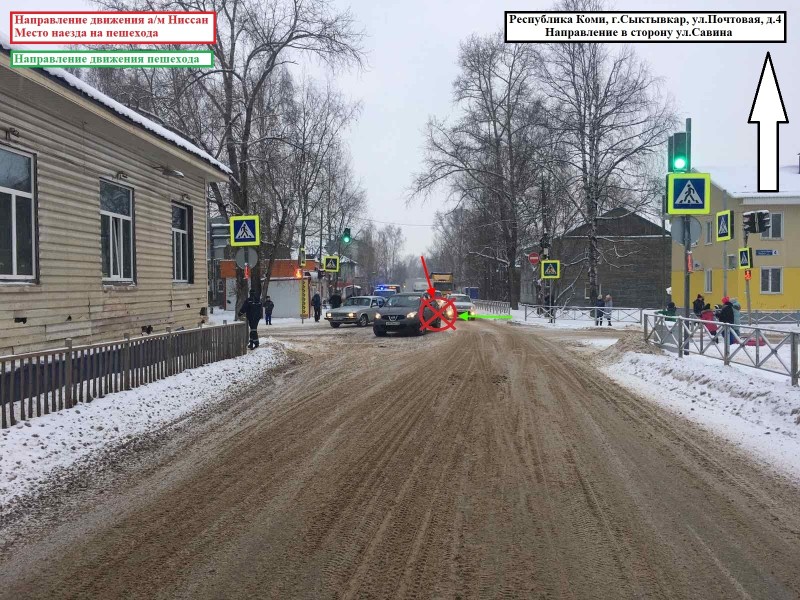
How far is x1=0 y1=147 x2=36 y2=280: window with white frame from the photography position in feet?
29.8

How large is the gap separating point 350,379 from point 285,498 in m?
7.33

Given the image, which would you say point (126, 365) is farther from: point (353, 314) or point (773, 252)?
point (773, 252)

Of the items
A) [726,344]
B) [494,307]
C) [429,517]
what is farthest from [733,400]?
[494,307]

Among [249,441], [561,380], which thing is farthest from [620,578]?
[561,380]

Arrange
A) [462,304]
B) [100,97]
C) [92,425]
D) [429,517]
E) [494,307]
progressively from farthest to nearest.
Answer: [494,307], [462,304], [100,97], [92,425], [429,517]

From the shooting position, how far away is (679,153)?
512 inches

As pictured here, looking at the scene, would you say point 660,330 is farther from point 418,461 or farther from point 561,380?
point 418,461

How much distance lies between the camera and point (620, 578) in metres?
3.91

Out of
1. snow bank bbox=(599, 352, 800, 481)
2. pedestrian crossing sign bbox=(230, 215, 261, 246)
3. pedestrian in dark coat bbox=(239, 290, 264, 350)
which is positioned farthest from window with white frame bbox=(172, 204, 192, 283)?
snow bank bbox=(599, 352, 800, 481)

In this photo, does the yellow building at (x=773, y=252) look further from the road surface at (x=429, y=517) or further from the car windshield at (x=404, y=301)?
the road surface at (x=429, y=517)

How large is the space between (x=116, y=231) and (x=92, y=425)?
20.4ft

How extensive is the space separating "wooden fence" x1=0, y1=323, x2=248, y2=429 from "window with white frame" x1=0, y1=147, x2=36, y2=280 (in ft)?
5.87

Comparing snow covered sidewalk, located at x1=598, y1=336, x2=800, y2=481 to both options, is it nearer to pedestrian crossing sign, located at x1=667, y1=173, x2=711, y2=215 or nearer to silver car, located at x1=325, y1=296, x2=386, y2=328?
pedestrian crossing sign, located at x1=667, y1=173, x2=711, y2=215

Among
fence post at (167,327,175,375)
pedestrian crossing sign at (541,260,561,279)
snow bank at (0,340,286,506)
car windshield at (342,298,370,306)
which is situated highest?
pedestrian crossing sign at (541,260,561,279)
